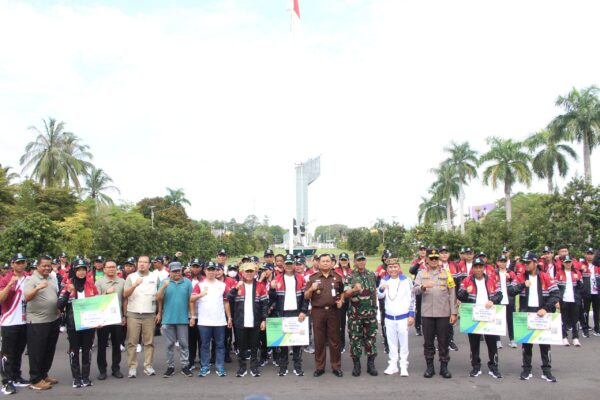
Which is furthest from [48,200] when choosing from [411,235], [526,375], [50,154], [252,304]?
[526,375]

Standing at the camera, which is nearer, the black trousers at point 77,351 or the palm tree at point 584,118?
the black trousers at point 77,351

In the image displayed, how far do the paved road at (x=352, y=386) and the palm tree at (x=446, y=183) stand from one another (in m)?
44.2

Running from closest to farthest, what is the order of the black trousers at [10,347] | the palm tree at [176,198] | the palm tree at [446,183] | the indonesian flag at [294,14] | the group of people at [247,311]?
the black trousers at [10,347], the group of people at [247,311], the indonesian flag at [294,14], the palm tree at [446,183], the palm tree at [176,198]

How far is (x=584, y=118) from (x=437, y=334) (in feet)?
99.2

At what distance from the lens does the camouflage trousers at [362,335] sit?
7.55 m

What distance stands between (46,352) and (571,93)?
34.7 m

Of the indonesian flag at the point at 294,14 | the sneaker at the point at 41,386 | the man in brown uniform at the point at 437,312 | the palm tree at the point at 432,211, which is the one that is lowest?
the sneaker at the point at 41,386

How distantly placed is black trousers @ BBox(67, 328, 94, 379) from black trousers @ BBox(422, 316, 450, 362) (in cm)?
534

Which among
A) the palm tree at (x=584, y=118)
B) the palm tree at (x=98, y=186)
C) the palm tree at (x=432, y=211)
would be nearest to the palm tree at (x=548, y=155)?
the palm tree at (x=584, y=118)

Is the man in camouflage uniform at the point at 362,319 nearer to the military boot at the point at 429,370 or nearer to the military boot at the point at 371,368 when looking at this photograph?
the military boot at the point at 371,368

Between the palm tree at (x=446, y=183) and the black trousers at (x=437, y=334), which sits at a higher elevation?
the palm tree at (x=446, y=183)

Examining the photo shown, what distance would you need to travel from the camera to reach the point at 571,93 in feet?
104

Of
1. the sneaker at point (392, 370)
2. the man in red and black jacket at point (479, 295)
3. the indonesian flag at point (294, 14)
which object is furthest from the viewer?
the indonesian flag at point (294, 14)

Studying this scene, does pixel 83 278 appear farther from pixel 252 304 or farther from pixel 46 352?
pixel 252 304
